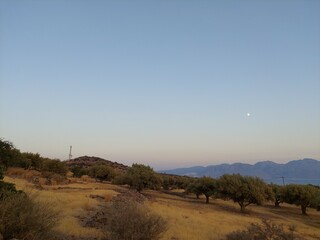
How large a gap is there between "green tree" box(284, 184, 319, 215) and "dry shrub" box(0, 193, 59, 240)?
4455cm

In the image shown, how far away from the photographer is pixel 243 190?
147ft

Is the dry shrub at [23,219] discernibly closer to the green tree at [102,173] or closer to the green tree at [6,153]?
the green tree at [6,153]

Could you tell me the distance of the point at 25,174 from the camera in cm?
4894

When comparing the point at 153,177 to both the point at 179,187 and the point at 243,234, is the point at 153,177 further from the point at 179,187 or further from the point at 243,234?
the point at 243,234

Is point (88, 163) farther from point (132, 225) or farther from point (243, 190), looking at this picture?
point (132, 225)

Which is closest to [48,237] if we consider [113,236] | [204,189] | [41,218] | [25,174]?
[41,218]

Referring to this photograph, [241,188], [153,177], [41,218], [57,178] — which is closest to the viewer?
[41,218]

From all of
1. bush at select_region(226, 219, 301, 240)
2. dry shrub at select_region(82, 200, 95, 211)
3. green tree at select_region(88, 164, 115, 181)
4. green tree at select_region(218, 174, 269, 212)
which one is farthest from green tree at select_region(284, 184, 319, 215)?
green tree at select_region(88, 164, 115, 181)

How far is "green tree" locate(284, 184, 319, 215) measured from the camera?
49.8m

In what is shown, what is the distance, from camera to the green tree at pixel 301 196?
163ft

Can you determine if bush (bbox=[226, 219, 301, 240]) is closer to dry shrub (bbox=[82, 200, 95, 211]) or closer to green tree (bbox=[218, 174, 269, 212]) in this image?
dry shrub (bbox=[82, 200, 95, 211])

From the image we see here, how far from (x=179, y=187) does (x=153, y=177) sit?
2797 centimetres

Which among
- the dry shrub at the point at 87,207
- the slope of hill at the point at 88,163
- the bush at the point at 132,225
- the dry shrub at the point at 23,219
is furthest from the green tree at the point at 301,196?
the slope of hill at the point at 88,163

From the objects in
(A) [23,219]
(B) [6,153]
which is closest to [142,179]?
(B) [6,153]
